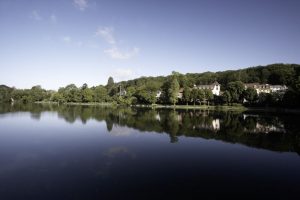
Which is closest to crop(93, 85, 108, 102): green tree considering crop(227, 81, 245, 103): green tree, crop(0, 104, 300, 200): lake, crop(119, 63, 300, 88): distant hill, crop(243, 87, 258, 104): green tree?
crop(119, 63, 300, 88): distant hill

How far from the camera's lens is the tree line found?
259ft

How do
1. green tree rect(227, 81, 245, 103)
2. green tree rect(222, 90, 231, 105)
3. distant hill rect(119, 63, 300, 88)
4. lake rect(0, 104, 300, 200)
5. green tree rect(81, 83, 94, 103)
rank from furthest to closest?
green tree rect(81, 83, 94, 103) → distant hill rect(119, 63, 300, 88) → green tree rect(222, 90, 231, 105) → green tree rect(227, 81, 245, 103) → lake rect(0, 104, 300, 200)

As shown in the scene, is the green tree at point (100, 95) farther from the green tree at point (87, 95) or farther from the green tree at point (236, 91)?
the green tree at point (236, 91)

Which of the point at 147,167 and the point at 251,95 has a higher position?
the point at 251,95

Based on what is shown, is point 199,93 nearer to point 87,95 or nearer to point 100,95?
point 100,95

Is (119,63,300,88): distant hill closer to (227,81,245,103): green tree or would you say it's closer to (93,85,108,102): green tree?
(93,85,108,102): green tree

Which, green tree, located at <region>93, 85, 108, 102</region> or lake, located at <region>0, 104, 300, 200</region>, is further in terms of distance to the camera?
green tree, located at <region>93, 85, 108, 102</region>

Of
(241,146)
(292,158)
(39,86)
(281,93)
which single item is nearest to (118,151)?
(241,146)

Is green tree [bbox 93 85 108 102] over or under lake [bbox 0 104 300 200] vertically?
over

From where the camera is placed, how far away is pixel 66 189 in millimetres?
12289

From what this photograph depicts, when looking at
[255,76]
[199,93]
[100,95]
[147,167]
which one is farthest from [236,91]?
[147,167]

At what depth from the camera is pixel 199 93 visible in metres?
93.8

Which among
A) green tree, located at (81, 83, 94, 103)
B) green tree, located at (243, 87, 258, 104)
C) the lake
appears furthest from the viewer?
green tree, located at (81, 83, 94, 103)

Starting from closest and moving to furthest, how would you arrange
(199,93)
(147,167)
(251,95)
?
(147,167)
(251,95)
(199,93)
